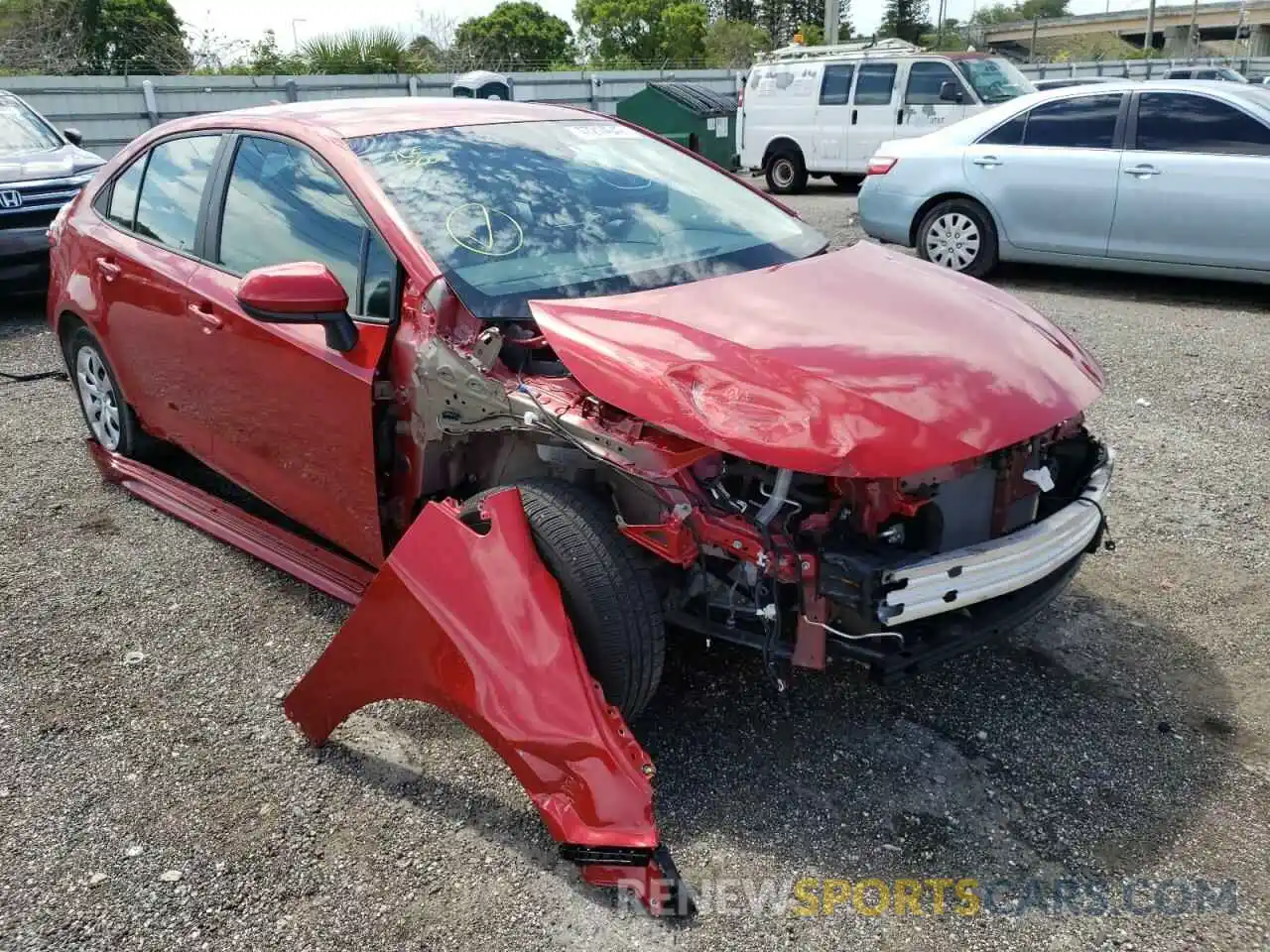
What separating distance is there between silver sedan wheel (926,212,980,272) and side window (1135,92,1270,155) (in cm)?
133

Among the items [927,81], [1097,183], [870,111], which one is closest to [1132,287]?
[1097,183]

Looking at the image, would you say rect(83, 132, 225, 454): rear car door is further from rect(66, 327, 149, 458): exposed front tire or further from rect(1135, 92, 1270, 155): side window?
rect(1135, 92, 1270, 155): side window

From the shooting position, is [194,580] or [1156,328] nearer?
[194,580]

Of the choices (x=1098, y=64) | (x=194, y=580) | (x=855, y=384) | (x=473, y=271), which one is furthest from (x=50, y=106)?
(x=1098, y=64)

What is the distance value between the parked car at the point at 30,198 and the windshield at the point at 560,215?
5929 millimetres

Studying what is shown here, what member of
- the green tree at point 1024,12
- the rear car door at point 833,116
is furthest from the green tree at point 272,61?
the green tree at point 1024,12

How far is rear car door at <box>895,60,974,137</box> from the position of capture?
1293 centimetres

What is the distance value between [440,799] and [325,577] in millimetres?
1095

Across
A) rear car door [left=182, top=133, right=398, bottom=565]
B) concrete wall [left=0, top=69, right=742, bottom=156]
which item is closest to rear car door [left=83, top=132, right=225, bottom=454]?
rear car door [left=182, top=133, right=398, bottom=565]

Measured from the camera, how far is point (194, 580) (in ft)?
12.8

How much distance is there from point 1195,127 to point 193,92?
13.7 m

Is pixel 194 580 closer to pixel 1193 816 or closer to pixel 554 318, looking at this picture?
pixel 554 318

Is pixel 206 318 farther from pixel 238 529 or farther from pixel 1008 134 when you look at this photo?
pixel 1008 134

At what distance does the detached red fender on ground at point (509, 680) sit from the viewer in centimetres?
233
